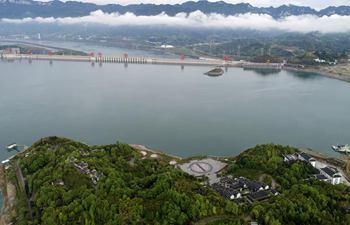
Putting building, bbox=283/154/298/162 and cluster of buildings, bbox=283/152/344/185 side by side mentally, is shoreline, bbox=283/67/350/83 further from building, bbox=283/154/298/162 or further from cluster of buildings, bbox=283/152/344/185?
building, bbox=283/154/298/162

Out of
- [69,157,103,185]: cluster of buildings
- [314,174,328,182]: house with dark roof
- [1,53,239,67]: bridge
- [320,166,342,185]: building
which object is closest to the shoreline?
[1,53,239,67]: bridge

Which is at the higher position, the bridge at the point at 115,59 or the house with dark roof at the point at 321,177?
the bridge at the point at 115,59

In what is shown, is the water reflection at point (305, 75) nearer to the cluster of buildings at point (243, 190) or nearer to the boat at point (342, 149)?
the boat at point (342, 149)

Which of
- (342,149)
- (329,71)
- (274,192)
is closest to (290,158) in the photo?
(274,192)

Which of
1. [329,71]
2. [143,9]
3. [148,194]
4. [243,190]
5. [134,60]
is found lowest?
[243,190]

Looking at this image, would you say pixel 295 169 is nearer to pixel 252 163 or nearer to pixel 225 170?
pixel 252 163

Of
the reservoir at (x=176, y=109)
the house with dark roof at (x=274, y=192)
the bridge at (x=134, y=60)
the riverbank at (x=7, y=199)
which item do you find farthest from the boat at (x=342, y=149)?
the bridge at (x=134, y=60)

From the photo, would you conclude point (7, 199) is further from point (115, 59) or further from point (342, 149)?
point (115, 59)
